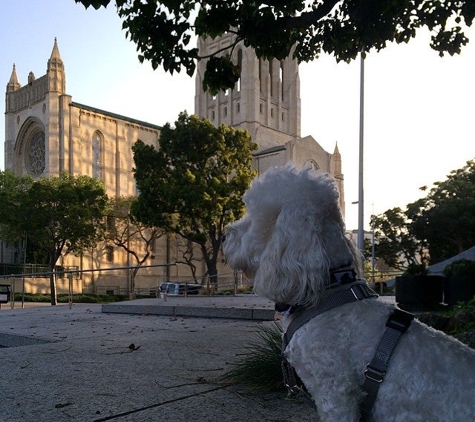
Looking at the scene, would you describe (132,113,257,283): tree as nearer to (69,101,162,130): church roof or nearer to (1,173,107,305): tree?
(1,173,107,305): tree

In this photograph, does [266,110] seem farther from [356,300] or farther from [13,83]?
[356,300]

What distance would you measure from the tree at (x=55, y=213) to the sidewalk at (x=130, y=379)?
1160 inches

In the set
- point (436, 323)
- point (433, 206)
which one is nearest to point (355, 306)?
point (436, 323)

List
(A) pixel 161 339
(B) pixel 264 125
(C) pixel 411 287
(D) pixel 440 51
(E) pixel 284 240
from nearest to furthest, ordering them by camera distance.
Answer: (E) pixel 284 240 → (D) pixel 440 51 → (A) pixel 161 339 → (C) pixel 411 287 → (B) pixel 264 125

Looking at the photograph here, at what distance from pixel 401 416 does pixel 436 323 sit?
13.2 ft

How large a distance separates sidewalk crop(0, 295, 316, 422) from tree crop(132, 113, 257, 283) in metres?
22.7

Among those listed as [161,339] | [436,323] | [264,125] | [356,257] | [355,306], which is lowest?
[161,339]

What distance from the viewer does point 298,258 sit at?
1.94 metres

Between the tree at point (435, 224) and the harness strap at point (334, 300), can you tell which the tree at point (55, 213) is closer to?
the tree at point (435, 224)

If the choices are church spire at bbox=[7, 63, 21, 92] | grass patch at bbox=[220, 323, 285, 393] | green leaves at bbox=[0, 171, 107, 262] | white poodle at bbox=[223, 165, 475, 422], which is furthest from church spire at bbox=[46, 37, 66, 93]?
white poodle at bbox=[223, 165, 475, 422]

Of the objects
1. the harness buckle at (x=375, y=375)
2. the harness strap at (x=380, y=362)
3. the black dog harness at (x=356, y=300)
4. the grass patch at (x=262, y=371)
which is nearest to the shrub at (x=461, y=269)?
the grass patch at (x=262, y=371)

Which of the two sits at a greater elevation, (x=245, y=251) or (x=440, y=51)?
(x=440, y=51)

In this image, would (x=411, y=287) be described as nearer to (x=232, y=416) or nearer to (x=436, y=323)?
(x=436, y=323)

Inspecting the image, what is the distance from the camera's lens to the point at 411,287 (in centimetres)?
966
